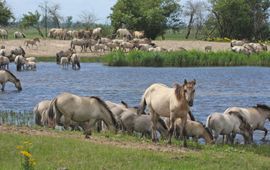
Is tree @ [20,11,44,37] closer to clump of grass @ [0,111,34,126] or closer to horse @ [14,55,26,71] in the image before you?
horse @ [14,55,26,71]

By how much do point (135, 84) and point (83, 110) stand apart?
2251 centimetres

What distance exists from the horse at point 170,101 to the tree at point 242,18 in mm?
66863

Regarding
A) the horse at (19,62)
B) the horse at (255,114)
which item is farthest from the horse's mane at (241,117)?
the horse at (19,62)

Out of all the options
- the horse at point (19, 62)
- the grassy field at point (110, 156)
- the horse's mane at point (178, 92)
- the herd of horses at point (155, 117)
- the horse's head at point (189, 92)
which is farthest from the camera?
the horse at point (19, 62)

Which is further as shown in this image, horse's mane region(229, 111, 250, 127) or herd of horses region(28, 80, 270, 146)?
horse's mane region(229, 111, 250, 127)

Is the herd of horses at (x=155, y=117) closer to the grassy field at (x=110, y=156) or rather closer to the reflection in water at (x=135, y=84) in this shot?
the grassy field at (x=110, y=156)

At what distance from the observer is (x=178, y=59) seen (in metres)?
52.5

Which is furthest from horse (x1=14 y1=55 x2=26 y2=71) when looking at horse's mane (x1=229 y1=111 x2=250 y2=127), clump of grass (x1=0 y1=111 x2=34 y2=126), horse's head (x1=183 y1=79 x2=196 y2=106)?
horse's head (x1=183 y1=79 x2=196 y2=106)

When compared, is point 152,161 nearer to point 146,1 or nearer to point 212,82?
point 212,82

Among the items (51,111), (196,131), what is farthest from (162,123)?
(51,111)

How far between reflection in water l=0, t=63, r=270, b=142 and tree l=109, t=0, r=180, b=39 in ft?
79.8

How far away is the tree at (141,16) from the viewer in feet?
255

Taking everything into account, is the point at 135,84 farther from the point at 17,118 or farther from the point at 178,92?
the point at 178,92

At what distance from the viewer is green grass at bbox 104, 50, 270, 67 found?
5259 centimetres
